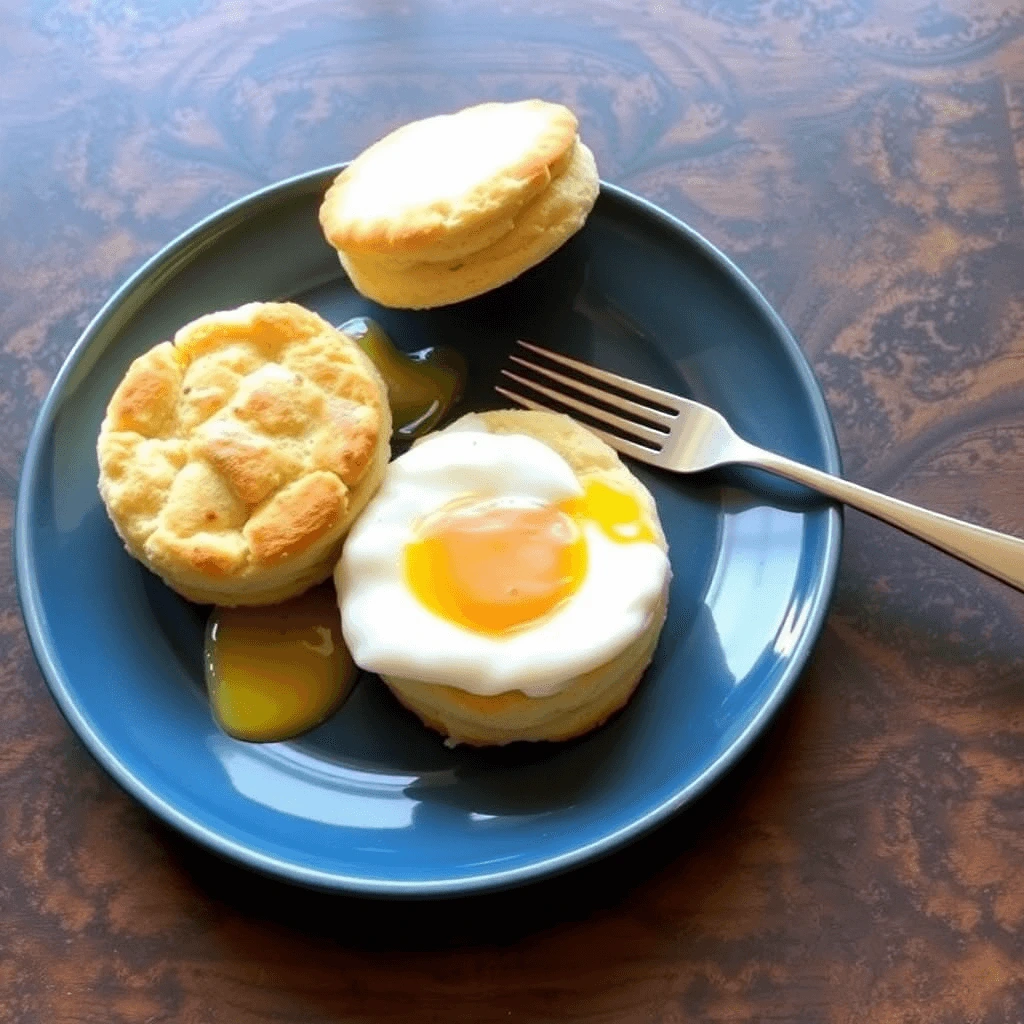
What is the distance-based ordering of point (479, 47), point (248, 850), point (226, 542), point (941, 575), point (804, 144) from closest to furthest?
point (248, 850) → point (226, 542) → point (941, 575) → point (804, 144) → point (479, 47)

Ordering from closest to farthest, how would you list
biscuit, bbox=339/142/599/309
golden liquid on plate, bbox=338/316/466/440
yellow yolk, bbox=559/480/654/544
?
yellow yolk, bbox=559/480/654/544, biscuit, bbox=339/142/599/309, golden liquid on plate, bbox=338/316/466/440

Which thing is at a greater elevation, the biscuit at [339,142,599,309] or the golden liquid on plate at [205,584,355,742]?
the biscuit at [339,142,599,309]

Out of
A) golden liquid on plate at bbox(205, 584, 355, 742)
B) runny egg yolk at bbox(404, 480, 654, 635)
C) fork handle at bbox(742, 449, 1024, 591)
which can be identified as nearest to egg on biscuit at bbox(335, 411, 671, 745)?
runny egg yolk at bbox(404, 480, 654, 635)

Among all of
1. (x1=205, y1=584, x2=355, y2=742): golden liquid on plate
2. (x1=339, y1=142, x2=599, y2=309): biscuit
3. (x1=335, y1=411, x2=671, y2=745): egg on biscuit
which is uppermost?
(x1=339, y1=142, x2=599, y2=309): biscuit

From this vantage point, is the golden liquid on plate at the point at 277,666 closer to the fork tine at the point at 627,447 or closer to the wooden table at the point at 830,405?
the wooden table at the point at 830,405

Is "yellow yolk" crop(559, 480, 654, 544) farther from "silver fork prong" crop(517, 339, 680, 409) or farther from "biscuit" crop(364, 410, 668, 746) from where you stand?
"silver fork prong" crop(517, 339, 680, 409)

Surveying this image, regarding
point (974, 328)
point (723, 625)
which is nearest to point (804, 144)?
point (974, 328)

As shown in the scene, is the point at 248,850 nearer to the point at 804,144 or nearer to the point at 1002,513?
the point at 1002,513
